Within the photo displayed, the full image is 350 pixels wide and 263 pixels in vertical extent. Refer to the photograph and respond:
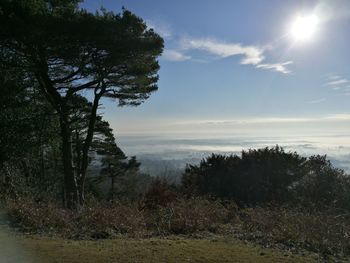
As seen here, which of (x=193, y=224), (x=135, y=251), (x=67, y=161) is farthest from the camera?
(x=67, y=161)

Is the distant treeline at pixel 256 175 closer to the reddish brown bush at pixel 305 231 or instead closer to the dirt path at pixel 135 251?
the reddish brown bush at pixel 305 231

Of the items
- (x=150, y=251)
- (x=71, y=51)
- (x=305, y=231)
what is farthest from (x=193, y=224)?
(x=71, y=51)

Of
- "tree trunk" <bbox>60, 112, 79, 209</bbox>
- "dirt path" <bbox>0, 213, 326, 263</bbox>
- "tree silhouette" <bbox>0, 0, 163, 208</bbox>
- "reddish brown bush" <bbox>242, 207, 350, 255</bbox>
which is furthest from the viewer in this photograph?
"tree trunk" <bbox>60, 112, 79, 209</bbox>

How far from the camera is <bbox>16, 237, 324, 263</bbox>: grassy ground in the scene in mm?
5922

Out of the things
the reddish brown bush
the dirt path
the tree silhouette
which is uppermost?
the tree silhouette

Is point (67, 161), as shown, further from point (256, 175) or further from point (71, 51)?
point (256, 175)

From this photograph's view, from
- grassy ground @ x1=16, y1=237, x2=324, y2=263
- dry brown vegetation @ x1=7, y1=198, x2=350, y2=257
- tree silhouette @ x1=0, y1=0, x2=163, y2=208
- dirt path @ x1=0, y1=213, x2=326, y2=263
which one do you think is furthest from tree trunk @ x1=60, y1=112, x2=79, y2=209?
grassy ground @ x1=16, y1=237, x2=324, y2=263

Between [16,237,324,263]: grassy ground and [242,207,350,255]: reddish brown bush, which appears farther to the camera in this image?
[242,207,350,255]: reddish brown bush

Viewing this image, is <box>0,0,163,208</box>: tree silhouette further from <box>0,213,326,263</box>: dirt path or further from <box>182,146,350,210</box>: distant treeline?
<box>0,213,326,263</box>: dirt path

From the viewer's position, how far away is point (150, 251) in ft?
20.8

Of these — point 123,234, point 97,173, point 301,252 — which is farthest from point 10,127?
point 97,173

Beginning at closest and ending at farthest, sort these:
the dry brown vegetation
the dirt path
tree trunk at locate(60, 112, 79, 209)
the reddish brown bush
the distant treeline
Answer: the dirt path → the reddish brown bush → the dry brown vegetation → the distant treeline → tree trunk at locate(60, 112, 79, 209)

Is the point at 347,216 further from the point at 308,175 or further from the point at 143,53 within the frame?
the point at 143,53

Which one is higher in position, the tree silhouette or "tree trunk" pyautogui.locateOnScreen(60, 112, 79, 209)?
the tree silhouette
